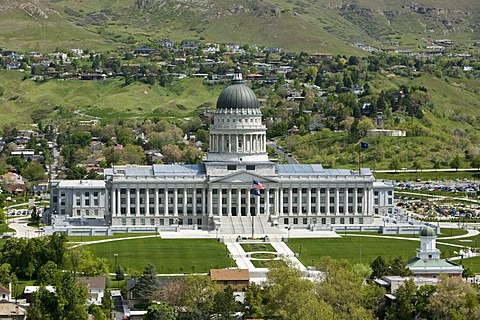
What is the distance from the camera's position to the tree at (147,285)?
12900 centimetres

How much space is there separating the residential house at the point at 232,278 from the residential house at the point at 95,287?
33.6 feet

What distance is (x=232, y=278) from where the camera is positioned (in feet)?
444

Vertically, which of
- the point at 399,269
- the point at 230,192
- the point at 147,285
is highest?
the point at 230,192

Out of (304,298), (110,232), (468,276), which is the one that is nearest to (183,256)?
(110,232)

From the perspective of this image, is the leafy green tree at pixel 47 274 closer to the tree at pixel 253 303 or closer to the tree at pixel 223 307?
the tree at pixel 253 303

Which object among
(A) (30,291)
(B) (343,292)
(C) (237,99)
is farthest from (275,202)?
(B) (343,292)

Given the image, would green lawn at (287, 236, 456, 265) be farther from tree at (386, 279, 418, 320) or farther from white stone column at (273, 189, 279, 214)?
tree at (386, 279, 418, 320)

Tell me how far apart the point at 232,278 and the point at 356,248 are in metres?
34.4

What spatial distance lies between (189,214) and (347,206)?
21.4 meters

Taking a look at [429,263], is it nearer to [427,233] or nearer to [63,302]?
[427,233]

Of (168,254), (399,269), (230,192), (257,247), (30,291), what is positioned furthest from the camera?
(230,192)

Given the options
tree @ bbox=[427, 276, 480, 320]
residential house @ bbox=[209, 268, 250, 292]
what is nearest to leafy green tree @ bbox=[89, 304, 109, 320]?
residential house @ bbox=[209, 268, 250, 292]

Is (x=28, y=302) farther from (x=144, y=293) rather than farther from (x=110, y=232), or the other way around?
(x=110, y=232)

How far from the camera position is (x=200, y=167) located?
644 feet
